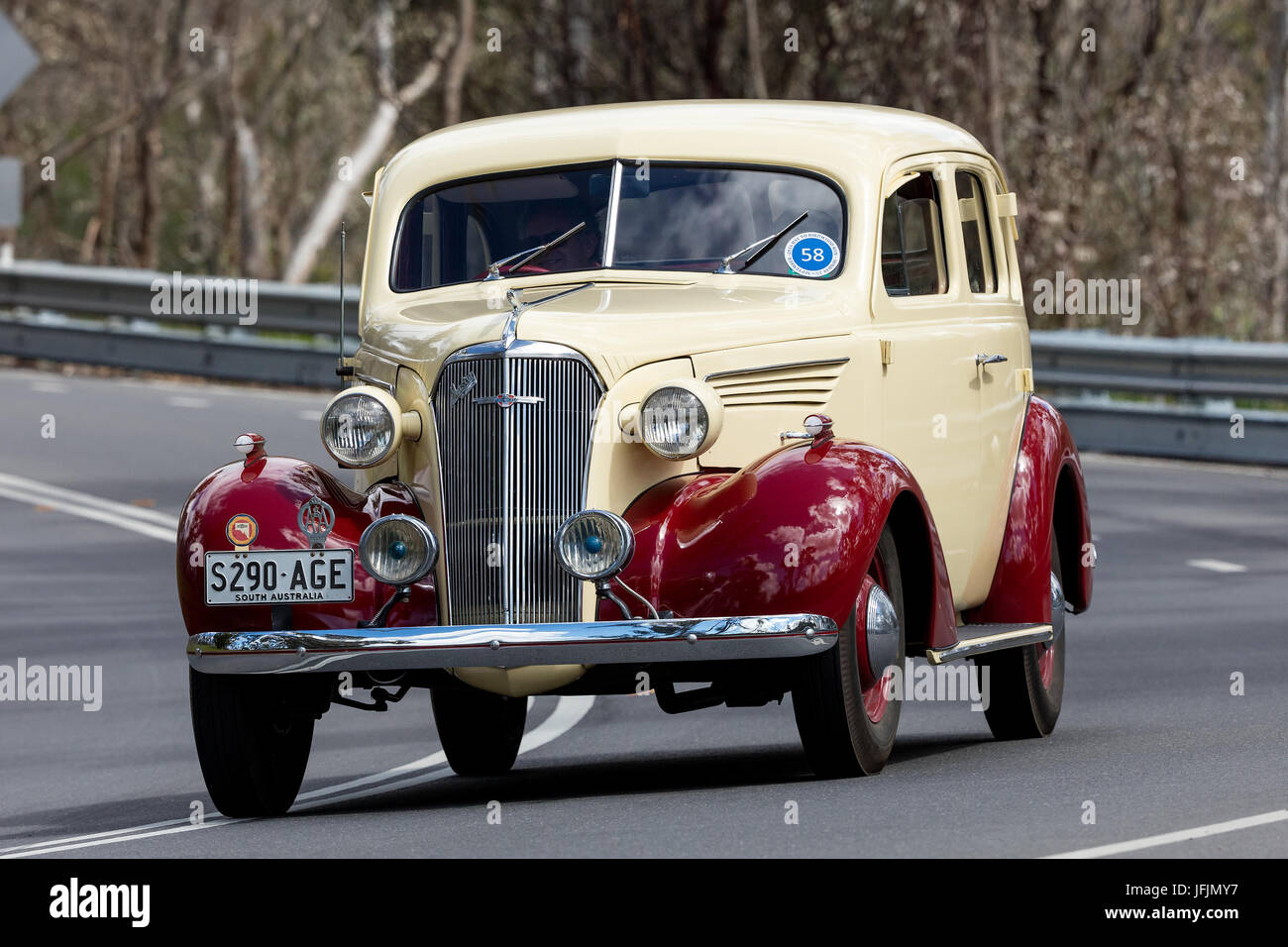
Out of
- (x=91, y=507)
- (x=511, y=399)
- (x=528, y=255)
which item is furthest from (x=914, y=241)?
(x=91, y=507)

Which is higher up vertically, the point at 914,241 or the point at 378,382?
the point at 914,241

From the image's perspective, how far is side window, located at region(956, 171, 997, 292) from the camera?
10.0 metres

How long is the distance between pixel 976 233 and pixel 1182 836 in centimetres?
394

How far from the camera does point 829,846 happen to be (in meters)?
6.71

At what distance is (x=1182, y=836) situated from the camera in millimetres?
6797

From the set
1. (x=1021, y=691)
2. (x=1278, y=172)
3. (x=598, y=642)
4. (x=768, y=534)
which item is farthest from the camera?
(x=1278, y=172)

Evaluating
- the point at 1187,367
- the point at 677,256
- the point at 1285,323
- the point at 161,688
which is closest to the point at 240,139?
the point at 1285,323

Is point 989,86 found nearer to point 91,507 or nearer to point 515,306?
point 91,507

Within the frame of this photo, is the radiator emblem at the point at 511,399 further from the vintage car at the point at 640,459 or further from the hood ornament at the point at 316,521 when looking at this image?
the hood ornament at the point at 316,521

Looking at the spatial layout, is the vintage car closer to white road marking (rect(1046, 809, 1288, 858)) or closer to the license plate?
the license plate

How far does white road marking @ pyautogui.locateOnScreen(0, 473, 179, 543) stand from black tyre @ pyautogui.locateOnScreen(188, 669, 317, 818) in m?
9.06

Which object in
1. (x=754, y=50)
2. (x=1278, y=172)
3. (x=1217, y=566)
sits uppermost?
(x=754, y=50)

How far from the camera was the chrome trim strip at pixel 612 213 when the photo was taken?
890 centimetres
